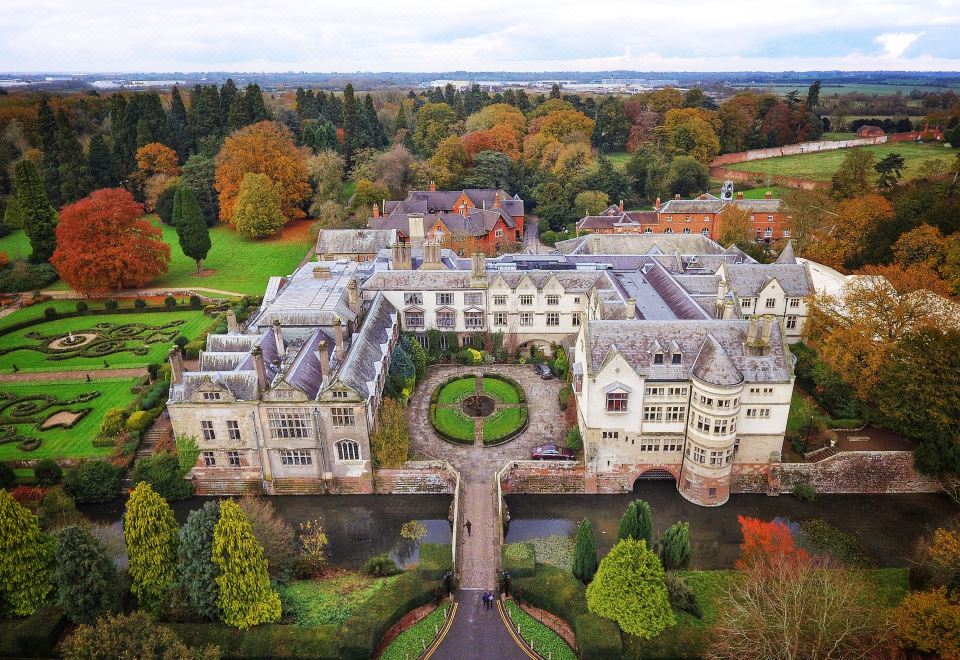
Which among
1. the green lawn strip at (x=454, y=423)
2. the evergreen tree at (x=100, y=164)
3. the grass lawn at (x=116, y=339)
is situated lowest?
the green lawn strip at (x=454, y=423)

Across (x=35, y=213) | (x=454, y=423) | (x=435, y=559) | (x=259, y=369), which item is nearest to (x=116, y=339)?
(x=35, y=213)

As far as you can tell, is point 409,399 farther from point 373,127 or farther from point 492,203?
point 373,127

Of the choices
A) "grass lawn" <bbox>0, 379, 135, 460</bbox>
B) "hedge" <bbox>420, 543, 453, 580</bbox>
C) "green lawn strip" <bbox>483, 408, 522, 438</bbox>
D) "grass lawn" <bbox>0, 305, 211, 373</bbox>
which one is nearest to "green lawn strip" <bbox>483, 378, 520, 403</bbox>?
"green lawn strip" <bbox>483, 408, 522, 438</bbox>

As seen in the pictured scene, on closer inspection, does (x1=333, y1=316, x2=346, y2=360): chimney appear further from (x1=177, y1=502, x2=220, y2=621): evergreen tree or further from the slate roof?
the slate roof

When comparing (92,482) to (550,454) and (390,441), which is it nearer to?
(390,441)

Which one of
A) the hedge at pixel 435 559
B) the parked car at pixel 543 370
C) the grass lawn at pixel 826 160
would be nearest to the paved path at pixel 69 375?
the parked car at pixel 543 370

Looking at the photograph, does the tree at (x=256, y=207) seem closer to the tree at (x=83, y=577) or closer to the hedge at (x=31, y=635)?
the tree at (x=83, y=577)

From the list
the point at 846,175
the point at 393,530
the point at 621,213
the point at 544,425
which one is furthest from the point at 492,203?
the point at 393,530
